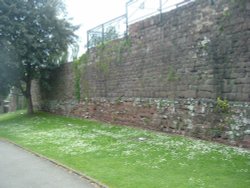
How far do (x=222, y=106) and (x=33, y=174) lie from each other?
213 inches

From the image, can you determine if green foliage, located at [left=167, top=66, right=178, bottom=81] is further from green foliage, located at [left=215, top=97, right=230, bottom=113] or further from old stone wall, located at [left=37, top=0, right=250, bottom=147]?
green foliage, located at [left=215, top=97, right=230, bottom=113]

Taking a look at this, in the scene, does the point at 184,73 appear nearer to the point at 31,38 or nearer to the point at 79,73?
the point at 79,73

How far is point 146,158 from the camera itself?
30.0ft

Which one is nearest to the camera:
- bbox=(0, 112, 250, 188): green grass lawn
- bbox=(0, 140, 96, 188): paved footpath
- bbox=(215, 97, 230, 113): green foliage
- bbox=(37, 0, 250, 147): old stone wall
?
bbox=(0, 112, 250, 188): green grass lawn

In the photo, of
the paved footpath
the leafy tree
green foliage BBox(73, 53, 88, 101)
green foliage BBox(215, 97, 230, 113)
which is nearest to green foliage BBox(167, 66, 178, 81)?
green foliage BBox(215, 97, 230, 113)

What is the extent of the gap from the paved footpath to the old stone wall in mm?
4653

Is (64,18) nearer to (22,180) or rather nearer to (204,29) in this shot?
(204,29)

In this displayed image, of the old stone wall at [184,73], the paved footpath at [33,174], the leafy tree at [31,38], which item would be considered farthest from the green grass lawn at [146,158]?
the leafy tree at [31,38]

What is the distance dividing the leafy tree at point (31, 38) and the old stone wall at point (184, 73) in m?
6.02

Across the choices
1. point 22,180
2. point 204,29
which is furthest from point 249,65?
point 22,180

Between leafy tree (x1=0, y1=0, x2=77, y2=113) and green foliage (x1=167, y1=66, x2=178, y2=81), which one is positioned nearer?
green foliage (x1=167, y1=66, x2=178, y2=81)

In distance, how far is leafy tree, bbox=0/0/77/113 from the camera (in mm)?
22516

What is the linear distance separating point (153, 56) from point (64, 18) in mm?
12590

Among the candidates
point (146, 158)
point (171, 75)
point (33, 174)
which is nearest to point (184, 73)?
point (171, 75)
